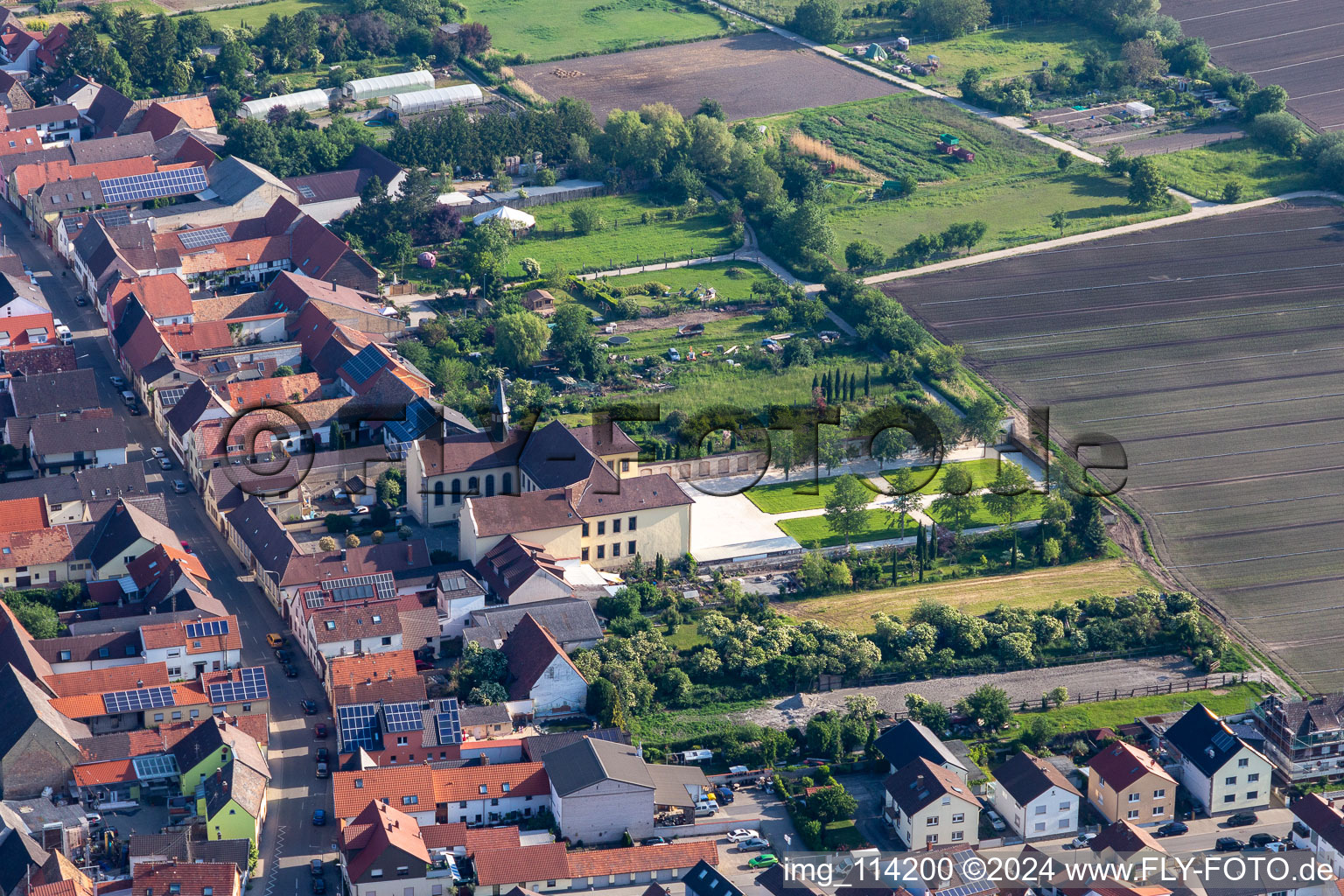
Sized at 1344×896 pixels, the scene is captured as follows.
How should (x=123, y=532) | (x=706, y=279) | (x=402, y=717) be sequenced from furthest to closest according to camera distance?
1. (x=706, y=279)
2. (x=123, y=532)
3. (x=402, y=717)

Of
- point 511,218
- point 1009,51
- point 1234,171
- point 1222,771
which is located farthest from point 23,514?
point 1009,51

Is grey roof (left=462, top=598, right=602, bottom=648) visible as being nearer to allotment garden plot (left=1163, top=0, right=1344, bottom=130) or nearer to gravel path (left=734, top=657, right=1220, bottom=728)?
gravel path (left=734, top=657, right=1220, bottom=728)

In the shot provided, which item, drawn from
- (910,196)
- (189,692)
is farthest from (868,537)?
(910,196)

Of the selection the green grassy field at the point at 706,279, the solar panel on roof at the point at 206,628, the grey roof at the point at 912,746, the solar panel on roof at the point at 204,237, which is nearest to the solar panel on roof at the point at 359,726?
the solar panel on roof at the point at 206,628

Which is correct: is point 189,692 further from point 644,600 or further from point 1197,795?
point 1197,795

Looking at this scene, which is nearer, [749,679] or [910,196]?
[749,679]

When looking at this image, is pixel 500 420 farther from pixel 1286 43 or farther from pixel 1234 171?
pixel 1286 43
